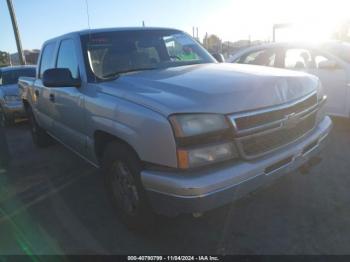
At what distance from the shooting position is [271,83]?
9.68 ft

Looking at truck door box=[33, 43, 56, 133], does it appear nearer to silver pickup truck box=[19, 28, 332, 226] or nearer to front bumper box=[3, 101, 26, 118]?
silver pickup truck box=[19, 28, 332, 226]

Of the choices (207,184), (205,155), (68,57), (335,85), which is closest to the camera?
(207,184)

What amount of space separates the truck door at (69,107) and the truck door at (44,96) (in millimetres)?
286

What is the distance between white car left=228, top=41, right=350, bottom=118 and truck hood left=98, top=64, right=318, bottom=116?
2.79m

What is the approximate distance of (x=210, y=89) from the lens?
2785 mm

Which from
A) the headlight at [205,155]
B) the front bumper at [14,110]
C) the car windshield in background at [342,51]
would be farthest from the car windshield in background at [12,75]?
the headlight at [205,155]

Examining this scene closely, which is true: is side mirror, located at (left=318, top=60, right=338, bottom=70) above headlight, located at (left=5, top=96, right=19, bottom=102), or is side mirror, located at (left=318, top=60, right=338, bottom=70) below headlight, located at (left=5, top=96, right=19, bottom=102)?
above

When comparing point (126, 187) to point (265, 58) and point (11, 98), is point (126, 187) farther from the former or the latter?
point (11, 98)

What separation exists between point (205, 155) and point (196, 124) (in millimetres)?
227

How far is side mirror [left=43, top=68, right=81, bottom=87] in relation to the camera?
12.1 feet

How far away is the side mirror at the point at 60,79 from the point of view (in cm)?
369

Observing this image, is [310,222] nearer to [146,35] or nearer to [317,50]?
[146,35]

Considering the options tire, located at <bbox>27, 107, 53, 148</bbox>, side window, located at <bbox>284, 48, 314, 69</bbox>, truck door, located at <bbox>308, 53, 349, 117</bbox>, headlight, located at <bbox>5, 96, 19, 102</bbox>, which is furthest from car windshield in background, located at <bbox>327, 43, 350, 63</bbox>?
headlight, located at <bbox>5, 96, 19, 102</bbox>

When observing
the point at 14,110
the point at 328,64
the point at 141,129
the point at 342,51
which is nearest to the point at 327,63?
the point at 328,64
